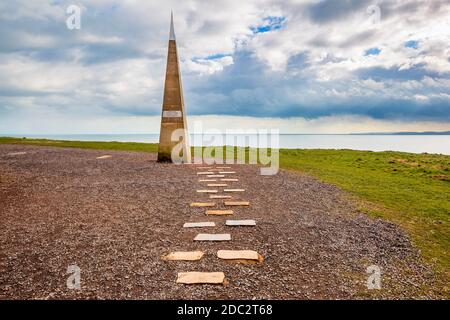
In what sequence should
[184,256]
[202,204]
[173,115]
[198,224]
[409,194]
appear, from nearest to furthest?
1. [184,256]
2. [198,224]
3. [202,204]
4. [409,194]
5. [173,115]

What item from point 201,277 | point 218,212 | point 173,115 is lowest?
point 201,277

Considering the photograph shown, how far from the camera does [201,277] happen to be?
5840 mm

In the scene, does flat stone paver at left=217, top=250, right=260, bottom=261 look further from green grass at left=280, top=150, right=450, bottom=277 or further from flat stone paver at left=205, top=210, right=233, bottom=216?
green grass at left=280, top=150, right=450, bottom=277

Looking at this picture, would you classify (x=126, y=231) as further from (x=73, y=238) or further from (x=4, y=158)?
(x=4, y=158)

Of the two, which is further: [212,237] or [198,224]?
[198,224]

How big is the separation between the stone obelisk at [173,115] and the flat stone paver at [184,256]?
14635 millimetres

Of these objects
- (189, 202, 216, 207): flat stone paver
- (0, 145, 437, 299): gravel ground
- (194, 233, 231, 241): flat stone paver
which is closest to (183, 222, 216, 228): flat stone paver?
(0, 145, 437, 299): gravel ground

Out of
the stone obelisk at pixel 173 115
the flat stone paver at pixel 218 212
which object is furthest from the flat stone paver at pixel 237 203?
the stone obelisk at pixel 173 115

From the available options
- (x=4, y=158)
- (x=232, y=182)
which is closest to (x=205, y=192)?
(x=232, y=182)

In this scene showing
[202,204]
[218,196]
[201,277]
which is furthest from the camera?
[218,196]

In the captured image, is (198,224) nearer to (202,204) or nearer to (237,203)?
(202,204)

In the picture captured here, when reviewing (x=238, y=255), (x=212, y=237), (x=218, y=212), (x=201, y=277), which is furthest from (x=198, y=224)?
(x=201, y=277)

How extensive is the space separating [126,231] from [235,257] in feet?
11.0

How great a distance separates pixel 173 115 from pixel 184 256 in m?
15.5
